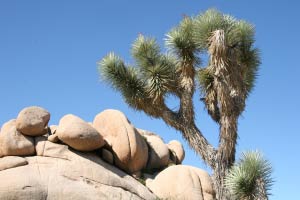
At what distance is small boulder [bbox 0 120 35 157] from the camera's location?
14023 mm

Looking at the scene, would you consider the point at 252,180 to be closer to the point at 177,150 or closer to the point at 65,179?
the point at 65,179

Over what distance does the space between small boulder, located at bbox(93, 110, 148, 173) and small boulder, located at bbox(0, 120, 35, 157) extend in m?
2.42

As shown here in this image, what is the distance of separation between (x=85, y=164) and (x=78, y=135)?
2.82 feet

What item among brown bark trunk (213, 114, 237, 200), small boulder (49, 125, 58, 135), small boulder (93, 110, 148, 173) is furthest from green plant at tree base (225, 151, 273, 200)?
small boulder (49, 125, 58, 135)

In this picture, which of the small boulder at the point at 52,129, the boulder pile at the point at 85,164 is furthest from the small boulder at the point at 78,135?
the small boulder at the point at 52,129

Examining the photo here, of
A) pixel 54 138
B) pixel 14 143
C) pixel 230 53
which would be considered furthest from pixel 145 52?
pixel 14 143

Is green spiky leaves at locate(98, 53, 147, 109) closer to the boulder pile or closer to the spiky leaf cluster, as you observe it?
the boulder pile

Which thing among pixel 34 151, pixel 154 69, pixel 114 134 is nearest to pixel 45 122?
pixel 34 151

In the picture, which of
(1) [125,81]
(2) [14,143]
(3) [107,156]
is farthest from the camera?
(1) [125,81]

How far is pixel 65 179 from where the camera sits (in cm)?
1319

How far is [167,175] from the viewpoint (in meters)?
14.9

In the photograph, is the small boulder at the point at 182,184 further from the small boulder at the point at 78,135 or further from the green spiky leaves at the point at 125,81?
the green spiky leaves at the point at 125,81

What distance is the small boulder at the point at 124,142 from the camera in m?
15.1

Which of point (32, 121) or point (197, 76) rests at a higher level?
point (197, 76)
